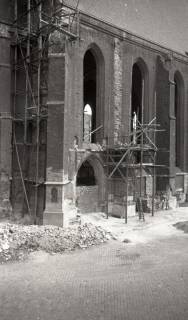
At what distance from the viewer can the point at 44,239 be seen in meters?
12.0

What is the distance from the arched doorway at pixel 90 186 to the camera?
17469 millimetres

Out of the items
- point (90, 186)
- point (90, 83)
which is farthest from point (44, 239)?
point (90, 83)

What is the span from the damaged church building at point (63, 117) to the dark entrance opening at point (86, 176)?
0.18 ft

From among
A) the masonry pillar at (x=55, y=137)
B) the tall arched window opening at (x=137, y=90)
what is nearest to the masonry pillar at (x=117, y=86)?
the tall arched window opening at (x=137, y=90)

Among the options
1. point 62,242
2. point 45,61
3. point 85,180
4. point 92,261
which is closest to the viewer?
point 92,261

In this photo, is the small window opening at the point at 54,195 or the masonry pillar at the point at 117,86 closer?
the small window opening at the point at 54,195

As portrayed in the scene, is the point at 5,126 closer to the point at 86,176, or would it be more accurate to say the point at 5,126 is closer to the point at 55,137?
the point at 55,137

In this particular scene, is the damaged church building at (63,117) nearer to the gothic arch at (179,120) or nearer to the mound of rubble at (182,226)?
the mound of rubble at (182,226)

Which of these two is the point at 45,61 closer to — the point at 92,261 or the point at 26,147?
the point at 26,147

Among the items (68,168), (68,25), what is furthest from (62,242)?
(68,25)

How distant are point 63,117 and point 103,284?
7970mm

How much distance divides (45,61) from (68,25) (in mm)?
1942

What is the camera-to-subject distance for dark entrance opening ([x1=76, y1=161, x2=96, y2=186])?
1830cm

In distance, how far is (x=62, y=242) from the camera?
1207cm
